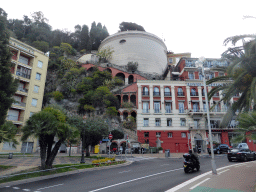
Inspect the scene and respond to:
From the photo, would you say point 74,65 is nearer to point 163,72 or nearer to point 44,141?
point 163,72

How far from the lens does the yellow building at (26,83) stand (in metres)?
31.8

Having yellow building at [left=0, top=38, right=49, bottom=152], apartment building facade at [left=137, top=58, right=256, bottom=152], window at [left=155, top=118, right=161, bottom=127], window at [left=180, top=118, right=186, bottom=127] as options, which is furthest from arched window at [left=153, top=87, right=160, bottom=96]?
yellow building at [left=0, top=38, right=49, bottom=152]

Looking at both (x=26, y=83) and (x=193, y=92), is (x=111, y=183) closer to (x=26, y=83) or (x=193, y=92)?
(x=26, y=83)

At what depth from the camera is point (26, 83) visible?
3469 cm

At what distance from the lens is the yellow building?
31.8m

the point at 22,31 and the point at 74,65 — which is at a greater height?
the point at 22,31

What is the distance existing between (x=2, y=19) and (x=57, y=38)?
210ft

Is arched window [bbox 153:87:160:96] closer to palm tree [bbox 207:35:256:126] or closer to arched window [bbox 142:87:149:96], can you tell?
arched window [bbox 142:87:149:96]

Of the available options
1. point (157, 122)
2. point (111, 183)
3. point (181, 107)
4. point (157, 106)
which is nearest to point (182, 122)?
point (181, 107)

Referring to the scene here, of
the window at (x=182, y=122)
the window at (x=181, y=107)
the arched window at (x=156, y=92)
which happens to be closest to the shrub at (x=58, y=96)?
the arched window at (x=156, y=92)

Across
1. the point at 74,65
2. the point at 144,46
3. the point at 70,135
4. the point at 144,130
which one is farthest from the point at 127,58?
the point at 70,135

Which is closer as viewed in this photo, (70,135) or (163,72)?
(70,135)

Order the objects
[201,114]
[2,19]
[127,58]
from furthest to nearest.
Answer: [127,58] → [201,114] → [2,19]

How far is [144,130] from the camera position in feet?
117
